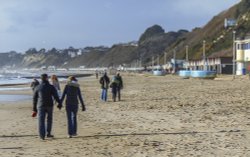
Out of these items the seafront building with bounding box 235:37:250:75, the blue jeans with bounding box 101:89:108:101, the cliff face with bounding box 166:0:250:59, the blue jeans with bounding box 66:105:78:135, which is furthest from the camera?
the cliff face with bounding box 166:0:250:59

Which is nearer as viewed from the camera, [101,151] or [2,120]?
[101,151]

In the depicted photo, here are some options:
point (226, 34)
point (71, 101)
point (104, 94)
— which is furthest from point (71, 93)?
point (226, 34)

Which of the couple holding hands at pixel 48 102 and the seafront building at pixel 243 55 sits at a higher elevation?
the seafront building at pixel 243 55

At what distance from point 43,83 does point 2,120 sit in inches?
240

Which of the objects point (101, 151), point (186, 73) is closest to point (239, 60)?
point (186, 73)

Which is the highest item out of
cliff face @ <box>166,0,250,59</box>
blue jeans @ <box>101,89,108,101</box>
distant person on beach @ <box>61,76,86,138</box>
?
cliff face @ <box>166,0,250,59</box>

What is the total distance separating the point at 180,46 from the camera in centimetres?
17925

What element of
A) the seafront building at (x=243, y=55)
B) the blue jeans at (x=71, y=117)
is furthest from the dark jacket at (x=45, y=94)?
the seafront building at (x=243, y=55)

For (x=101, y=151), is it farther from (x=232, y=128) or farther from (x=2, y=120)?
(x=2, y=120)

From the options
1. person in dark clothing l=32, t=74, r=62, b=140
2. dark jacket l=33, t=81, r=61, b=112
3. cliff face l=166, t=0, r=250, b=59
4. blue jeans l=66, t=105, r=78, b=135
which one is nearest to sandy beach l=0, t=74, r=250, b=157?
blue jeans l=66, t=105, r=78, b=135

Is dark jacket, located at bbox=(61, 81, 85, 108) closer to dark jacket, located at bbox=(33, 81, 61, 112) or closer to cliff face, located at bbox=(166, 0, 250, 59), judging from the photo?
dark jacket, located at bbox=(33, 81, 61, 112)

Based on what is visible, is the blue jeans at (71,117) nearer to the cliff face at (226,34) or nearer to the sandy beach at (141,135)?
the sandy beach at (141,135)

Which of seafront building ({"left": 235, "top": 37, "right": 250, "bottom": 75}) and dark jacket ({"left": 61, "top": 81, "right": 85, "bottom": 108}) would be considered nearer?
dark jacket ({"left": 61, "top": 81, "right": 85, "bottom": 108})

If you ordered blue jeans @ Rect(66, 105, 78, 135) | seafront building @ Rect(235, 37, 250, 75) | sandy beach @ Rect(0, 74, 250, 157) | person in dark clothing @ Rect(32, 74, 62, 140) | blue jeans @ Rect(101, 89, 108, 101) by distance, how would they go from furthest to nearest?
seafront building @ Rect(235, 37, 250, 75) < blue jeans @ Rect(101, 89, 108, 101) < blue jeans @ Rect(66, 105, 78, 135) < person in dark clothing @ Rect(32, 74, 62, 140) < sandy beach @ Rect(0, 74, 250, 157)
